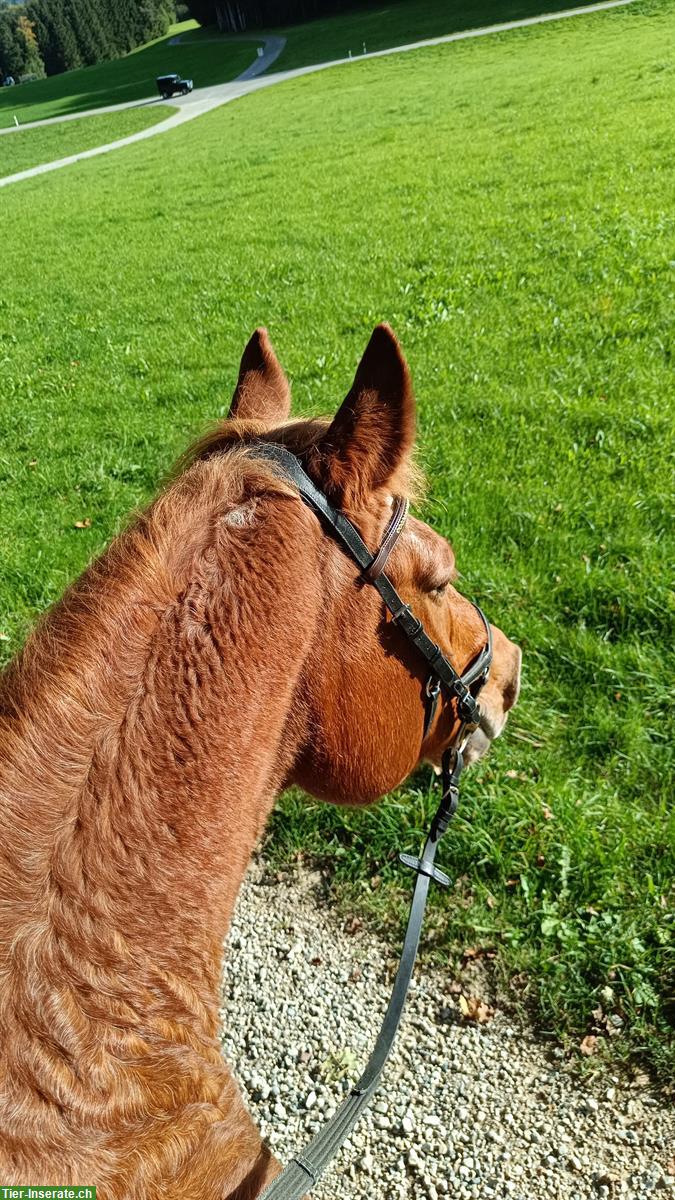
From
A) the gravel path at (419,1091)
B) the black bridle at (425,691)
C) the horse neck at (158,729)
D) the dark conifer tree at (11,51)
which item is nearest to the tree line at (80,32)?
the dark conifer tree at (11,51)

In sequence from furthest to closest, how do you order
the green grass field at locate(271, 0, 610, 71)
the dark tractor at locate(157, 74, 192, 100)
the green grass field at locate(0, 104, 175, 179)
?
the dark tractor at locate(157, 74, 192, 100)
the green grass field at locate(271, 0, 610, 71)
the green grass field at locate(0, 104, 175, 179)

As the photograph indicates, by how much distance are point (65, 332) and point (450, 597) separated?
28.4 ft

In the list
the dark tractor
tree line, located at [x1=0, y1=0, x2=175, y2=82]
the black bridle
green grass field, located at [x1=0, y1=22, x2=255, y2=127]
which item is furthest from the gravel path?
tree line, located at [x1=0, y1=0, x2=175, y2=82]

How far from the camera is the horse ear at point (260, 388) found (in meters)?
1.95

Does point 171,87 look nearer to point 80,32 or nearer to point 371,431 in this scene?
point 80,32

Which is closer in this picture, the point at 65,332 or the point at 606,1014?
the point at 606,1014

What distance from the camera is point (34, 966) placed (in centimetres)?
116

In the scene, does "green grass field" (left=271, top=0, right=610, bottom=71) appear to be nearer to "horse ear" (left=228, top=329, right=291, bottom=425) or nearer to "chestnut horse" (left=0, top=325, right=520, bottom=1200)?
"horse ear" (left=228, top=329, right=291, bottom=425)

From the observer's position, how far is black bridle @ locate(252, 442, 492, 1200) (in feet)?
4.82

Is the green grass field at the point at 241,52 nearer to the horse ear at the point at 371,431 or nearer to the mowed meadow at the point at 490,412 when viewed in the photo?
the mowed meadow at the point at 490,412

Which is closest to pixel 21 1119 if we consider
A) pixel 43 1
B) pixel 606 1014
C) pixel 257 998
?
pixel 257 998

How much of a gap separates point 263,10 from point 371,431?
72.8 meters

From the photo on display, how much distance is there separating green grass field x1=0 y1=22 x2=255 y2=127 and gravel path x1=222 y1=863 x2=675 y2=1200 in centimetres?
4906

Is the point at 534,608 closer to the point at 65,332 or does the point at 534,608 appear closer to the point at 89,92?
the point at 65,332
